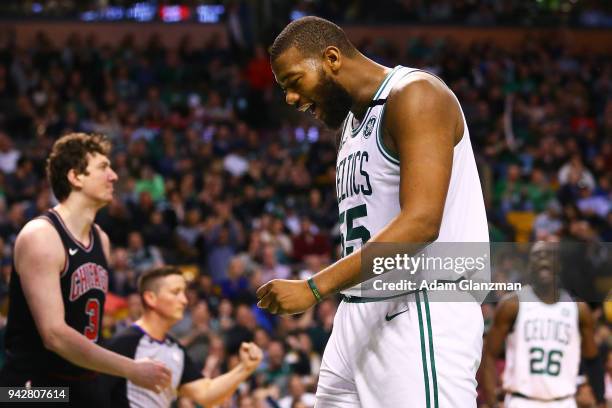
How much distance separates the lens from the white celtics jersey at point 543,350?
736cm

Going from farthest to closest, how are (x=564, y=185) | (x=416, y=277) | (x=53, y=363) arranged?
(x=564, y=185), (x=53, y=363), (x=416, y=277)

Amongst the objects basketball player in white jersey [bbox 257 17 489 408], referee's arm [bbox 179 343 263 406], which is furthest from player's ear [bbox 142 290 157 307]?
basketball player in white jersey [bbox 257 17 489 408]

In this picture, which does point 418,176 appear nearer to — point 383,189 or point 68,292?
point 383,189

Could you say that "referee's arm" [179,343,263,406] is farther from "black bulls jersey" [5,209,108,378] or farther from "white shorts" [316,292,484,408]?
"white shorts" [316,292,484,408]

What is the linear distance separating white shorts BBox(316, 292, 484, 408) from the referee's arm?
1716 mm

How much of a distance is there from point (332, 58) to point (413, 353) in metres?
1.08

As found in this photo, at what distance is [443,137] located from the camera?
3293mm

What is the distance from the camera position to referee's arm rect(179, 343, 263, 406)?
17.3ft

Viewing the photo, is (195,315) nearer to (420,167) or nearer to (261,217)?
(261,217)

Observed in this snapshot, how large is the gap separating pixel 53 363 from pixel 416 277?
7.53ft

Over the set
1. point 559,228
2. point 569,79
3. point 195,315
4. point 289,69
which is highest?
point 569,79

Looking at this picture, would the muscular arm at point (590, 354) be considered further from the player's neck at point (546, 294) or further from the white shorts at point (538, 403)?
the white shorts at point (538, 403)

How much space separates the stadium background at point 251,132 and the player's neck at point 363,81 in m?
4.40

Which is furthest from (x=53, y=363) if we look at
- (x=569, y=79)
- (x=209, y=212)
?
(x=569, y=79)
